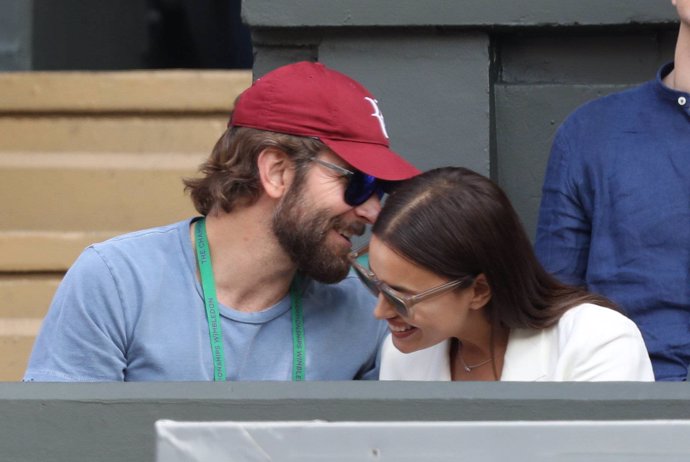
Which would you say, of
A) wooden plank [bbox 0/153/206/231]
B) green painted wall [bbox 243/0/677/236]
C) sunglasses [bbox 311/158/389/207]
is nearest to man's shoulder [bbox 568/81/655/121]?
green painted wall [bbox 243/0/677/236]

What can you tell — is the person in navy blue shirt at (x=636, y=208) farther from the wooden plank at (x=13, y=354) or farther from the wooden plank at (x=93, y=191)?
the wooden plank at (x=13, y=354)

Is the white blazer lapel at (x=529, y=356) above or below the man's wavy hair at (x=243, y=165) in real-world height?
below

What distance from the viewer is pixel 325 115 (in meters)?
3.50

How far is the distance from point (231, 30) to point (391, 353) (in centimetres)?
249

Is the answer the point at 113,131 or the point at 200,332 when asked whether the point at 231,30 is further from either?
the point at 200,332

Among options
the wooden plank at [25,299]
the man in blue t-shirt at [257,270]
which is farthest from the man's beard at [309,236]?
the wooden plank at [25,299]

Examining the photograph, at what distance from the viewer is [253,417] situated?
9.16 feet

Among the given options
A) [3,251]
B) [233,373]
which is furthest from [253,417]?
[3,251]

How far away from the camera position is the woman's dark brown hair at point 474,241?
10.3ft

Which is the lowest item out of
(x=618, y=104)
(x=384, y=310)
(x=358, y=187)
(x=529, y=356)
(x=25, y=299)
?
(x=25, y=299)

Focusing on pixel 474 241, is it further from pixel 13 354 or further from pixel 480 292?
pixel 13 354

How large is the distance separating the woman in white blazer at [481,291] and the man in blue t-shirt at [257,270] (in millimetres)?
223

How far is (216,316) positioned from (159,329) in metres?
0.14

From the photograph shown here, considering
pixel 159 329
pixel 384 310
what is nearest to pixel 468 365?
pixel 384 310
